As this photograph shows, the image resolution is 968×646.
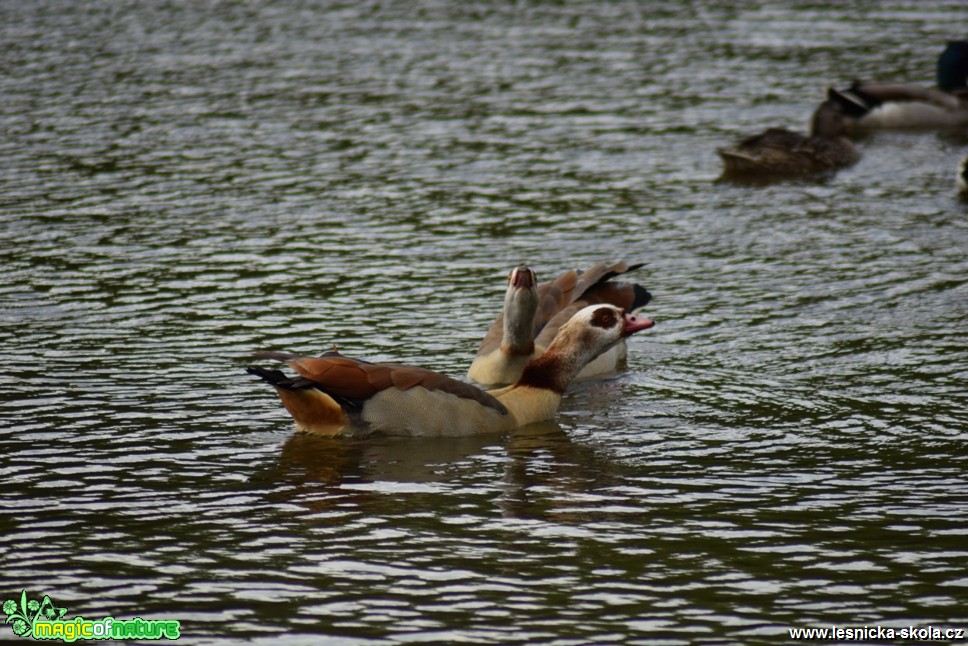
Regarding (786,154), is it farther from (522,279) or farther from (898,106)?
(522,279)

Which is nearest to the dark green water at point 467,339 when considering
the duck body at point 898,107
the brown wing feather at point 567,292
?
the duck body at point 898,107

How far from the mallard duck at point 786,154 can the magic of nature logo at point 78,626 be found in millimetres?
15337

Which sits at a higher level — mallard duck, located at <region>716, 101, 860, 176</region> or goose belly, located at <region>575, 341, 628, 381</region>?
mallard duck, located at <region>716, 101, 860, 176</region>

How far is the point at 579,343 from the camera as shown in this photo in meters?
13.8

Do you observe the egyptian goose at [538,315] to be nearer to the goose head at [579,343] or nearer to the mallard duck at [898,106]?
the goose head at [579,343]

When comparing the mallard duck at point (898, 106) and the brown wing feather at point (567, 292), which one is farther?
the mallard duck at point (898, 106)

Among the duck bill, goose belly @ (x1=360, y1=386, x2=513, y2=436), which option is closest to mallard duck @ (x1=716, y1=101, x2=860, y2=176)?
the duck bill

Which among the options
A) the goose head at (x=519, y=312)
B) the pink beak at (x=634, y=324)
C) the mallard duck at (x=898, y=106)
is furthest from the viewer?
the mallard duck at (x=898, y=106)

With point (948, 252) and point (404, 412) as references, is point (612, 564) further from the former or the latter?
point (948, 252)

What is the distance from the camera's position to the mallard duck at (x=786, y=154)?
22.7m

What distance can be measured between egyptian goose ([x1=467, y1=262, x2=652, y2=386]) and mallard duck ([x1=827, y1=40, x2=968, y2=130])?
Result: 11564 mm

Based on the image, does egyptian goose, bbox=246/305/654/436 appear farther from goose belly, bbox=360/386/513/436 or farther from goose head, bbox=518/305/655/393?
goose head, bbox=518/305/655/393

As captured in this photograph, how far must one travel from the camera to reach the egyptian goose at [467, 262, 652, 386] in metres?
14.7

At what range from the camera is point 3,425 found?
12.9 meters
